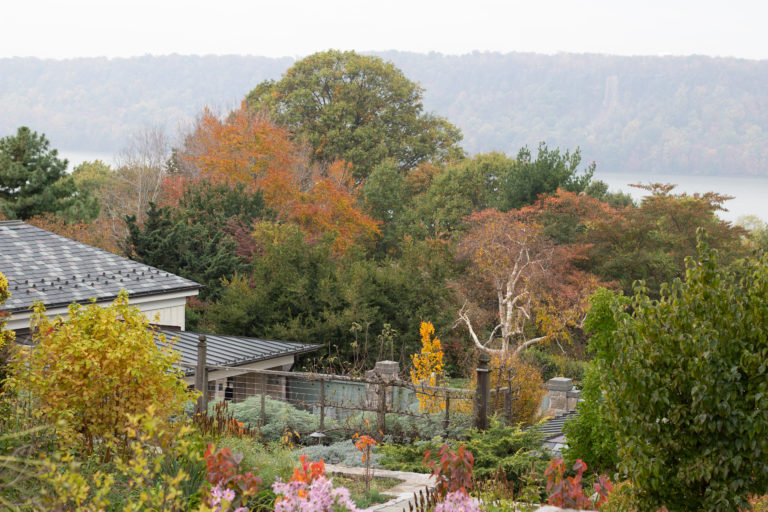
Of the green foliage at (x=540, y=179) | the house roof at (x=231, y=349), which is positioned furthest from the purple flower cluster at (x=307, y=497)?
the green foliage at (x=540, y=179)

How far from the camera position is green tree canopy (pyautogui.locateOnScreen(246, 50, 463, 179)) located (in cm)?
4294

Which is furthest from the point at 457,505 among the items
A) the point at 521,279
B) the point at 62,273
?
the point at 521,279

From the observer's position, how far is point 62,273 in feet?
49.4

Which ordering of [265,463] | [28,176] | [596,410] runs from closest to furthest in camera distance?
[265,463] < [596,410] < [28,176]

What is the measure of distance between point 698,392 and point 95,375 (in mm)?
4836

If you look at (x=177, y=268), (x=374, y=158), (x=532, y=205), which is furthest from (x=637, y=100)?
(x=177, y=268)

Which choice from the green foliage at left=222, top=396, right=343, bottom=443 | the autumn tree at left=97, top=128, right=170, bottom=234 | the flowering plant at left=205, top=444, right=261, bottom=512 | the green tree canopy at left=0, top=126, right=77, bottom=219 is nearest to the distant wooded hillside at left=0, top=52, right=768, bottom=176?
the autumn tree at left=97, top=128, right=170, bottom=234

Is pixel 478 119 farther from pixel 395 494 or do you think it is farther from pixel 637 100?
pixel 395 494

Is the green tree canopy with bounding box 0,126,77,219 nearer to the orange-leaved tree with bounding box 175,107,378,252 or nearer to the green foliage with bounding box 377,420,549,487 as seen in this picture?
the orange-leaved tree with bounding box 175,107,378,252

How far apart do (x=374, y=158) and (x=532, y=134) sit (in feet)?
139

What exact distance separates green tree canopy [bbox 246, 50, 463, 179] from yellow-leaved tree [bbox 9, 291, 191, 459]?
35.3 metres

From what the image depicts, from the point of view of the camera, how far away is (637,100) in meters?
85.9

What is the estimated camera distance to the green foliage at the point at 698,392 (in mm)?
5543

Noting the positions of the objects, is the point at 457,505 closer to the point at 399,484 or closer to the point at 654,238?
the point at 399,484
